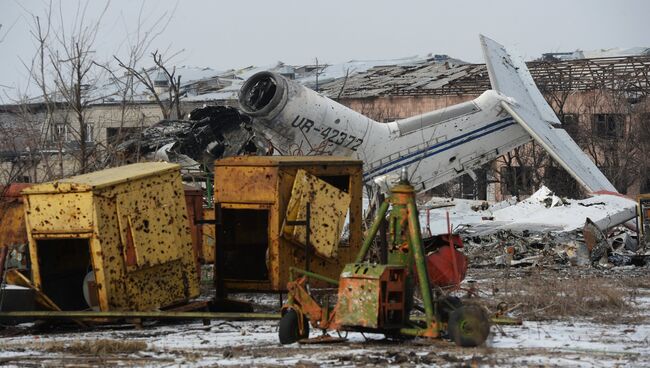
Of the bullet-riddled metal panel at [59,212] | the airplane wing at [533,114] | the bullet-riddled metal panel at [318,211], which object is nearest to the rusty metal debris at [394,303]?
the bullet-riddled metal panel at [59,212]

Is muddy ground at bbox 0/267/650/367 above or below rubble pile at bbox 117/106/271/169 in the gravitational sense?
below

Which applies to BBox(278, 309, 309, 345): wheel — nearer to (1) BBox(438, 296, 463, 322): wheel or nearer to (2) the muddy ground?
(2) the muddy ground

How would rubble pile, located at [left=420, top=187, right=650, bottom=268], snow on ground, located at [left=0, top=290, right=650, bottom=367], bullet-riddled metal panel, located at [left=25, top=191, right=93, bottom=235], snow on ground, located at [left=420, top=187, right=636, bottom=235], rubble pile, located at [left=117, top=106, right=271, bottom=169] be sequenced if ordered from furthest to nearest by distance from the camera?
snow on ground, located at [left=420, top=187, right=636, bottom=235]
rubble pile, located at [left=117, top=106, right=271, bottom=169]
rubble pile, located at [left=420, top=187, right=650, bottom=268]
bullet-riddled metal panel, located at [left=25, top=191, right=93, bottom=235]
snow on ground, located at [left=0, top=290, right=650, bottom=367]

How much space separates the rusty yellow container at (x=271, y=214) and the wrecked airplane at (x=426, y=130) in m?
6.49

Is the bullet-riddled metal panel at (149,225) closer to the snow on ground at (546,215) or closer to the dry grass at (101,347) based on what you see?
the dry grass at (101,347)

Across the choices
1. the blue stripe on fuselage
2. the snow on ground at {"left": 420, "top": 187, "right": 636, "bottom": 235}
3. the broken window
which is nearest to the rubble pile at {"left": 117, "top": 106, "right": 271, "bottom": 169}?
the blue stripe on fuselage

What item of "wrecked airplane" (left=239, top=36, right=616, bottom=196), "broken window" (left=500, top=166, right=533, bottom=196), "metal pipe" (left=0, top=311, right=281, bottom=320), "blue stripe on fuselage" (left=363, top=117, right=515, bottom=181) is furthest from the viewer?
"broken window" (left=500, top=166, right=533, bottom=196)

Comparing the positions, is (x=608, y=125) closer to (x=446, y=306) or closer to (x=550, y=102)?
(x=550, y=102)

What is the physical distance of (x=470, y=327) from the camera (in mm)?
7762

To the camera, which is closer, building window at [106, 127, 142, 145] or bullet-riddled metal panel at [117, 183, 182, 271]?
bullet-riddled metal panel at [117, 183, 182, 271]

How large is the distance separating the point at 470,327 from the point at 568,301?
10.3ft

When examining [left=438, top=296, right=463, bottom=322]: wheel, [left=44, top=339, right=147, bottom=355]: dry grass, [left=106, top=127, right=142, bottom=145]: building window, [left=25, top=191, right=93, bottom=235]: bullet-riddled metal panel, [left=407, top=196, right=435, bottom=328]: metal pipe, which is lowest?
[left=44, top=339, right=147, bottom=355]: dry grass

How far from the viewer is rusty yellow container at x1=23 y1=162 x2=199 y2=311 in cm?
994

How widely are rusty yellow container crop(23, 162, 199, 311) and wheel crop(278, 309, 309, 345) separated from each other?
2.23m
